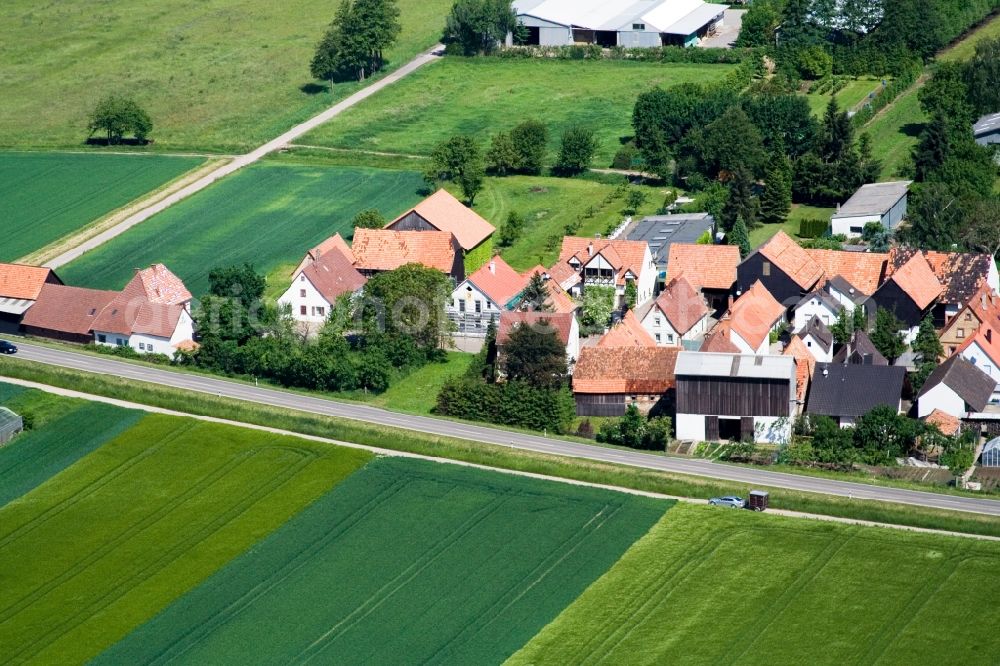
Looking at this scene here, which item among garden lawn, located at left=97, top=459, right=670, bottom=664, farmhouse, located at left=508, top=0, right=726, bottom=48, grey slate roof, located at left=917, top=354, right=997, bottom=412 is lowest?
garden lawn, located at left=97, top=459, right=670, bottom=664

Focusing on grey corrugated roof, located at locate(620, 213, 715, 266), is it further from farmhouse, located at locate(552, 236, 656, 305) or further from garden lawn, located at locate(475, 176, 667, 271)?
garden lawn, located at locate(475, 176, 667, 271)

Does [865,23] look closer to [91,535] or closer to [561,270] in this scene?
[561,270]

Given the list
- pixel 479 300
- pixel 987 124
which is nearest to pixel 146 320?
pixel 479 300

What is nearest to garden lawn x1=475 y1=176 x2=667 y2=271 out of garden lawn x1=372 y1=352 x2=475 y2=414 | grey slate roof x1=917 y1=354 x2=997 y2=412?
garden lawn x1=372 y1=352 x2=475 y2=414

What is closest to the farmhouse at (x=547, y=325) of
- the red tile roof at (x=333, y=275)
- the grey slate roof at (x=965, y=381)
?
the red tile roof at (x=333, y=275)

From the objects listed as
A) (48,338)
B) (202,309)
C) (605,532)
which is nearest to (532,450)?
(605,532)

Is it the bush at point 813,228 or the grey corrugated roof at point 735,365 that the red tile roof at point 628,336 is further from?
the bush at point 813,228

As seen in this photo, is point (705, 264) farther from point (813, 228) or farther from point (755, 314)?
point (813, 228)
